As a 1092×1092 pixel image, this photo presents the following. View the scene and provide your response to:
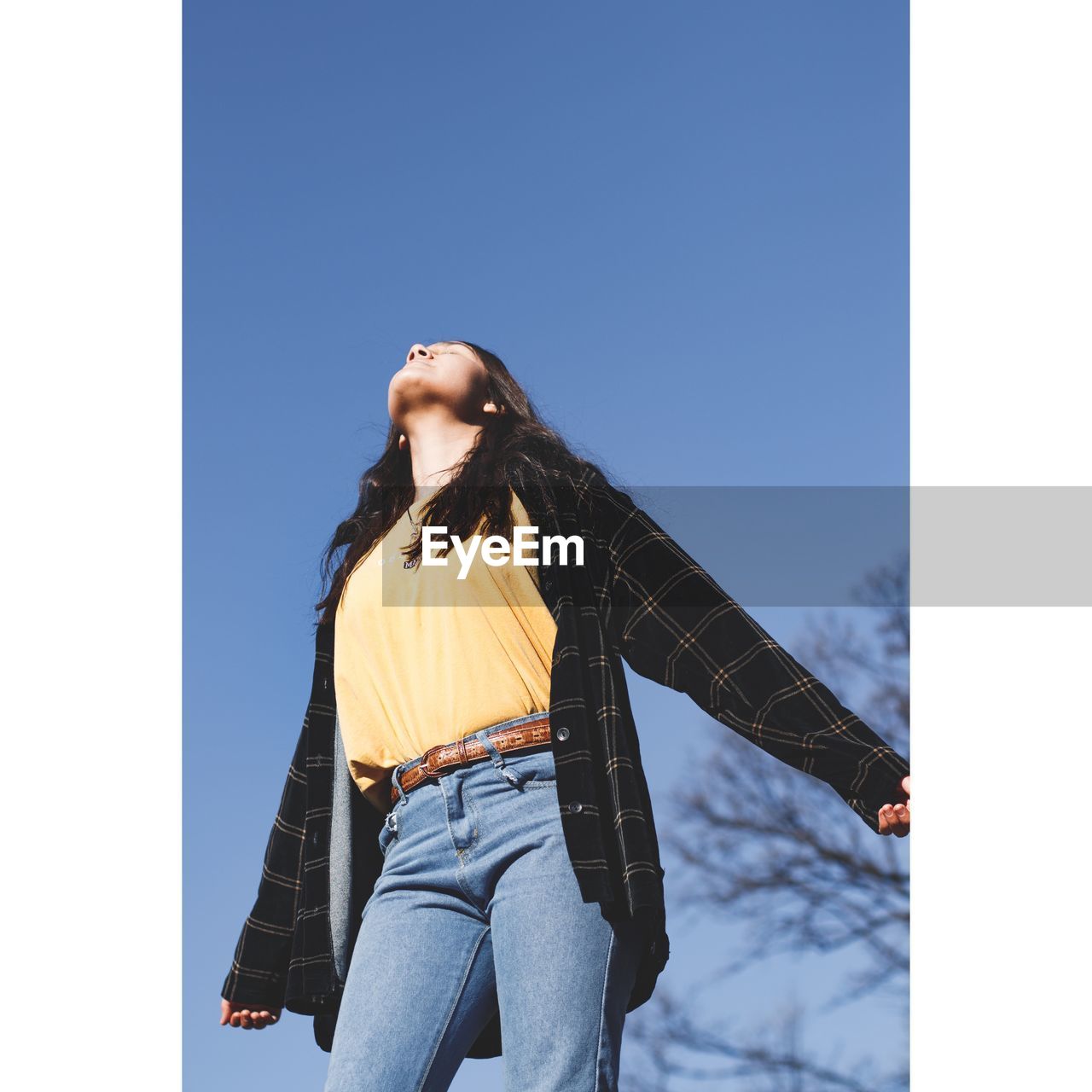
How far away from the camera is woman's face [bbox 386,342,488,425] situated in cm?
307

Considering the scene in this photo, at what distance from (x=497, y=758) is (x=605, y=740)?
214mm

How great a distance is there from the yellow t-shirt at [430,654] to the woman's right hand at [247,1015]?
473mm

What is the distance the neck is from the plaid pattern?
16cm

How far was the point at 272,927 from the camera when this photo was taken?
284 cm

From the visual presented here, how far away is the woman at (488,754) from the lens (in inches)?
93.5

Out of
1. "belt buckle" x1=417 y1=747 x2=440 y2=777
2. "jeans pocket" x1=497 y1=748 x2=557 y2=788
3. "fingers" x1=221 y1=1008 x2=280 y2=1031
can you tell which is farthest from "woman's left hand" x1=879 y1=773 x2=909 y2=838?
"fingers" x1=221 y1=1008 x2=280 y2=1031

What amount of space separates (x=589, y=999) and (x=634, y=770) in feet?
1.40

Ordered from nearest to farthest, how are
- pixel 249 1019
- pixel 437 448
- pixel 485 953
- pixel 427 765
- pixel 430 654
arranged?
pixel 485 953 < pixel 427 765 < pixel 430 654 < pixel 249 1019 < pixel 437 448

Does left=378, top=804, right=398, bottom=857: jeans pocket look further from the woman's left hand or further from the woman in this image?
the woman's left hand

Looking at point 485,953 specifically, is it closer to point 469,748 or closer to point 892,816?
point 469,748

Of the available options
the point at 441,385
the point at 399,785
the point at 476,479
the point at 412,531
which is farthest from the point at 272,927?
the point at 441,385
